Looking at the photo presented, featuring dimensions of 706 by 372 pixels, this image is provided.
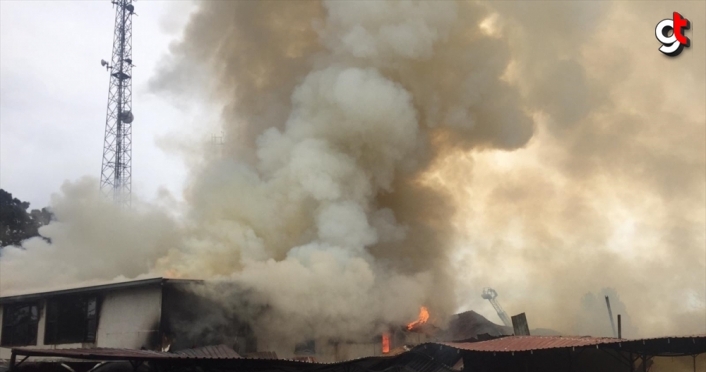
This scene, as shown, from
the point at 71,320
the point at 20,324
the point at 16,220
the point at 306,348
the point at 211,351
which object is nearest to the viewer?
the point at 211,351

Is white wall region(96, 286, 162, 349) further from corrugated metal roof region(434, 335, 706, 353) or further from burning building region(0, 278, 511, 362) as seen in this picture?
corrugated metal roof region(434, 335, 706, 353)

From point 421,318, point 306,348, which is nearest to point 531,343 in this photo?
point 421,318

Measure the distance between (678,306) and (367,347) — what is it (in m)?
20.5

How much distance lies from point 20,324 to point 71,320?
3185 millimetres

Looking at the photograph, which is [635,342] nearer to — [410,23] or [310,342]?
[310,342]

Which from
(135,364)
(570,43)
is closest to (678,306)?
(570,43)

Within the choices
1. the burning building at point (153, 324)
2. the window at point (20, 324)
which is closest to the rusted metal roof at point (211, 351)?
the burning building at point (153, 324)

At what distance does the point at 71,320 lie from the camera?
23797mm

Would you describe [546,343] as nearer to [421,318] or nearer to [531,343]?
[531,343]

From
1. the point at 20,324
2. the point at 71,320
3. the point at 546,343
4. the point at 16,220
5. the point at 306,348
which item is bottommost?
the point at 546,343

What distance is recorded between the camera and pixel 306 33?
97.6 feet

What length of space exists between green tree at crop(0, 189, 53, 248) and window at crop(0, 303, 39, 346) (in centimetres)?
2961

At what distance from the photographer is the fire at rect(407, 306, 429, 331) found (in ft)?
88.2

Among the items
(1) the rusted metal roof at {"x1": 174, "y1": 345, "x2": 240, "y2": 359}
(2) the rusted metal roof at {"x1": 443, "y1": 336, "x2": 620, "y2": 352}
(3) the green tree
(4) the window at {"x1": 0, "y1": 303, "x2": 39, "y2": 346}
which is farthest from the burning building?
(3) the green tree
